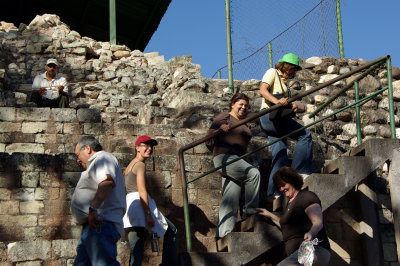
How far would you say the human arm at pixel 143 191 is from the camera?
23.1ft

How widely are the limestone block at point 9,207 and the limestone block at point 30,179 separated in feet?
0.77

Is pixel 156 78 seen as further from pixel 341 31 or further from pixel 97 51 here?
pixel 341 31

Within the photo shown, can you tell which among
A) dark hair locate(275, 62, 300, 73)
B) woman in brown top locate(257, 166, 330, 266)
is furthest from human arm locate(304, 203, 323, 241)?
dark hair locate(275, 62, 300, 73)

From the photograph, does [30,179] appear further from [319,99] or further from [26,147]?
[319,99]

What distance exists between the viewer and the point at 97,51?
53.1ft

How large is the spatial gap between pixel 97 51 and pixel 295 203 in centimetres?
1039

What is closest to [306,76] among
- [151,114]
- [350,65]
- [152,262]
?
[350,65]

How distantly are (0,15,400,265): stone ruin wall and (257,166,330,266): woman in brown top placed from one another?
1.55 m

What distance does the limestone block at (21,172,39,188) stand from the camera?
26.2 feet

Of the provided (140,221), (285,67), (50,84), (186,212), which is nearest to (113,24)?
(50,84)

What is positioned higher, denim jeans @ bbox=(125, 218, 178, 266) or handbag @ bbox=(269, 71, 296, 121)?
handbag @ bbox=(269, 71, 296, 121)

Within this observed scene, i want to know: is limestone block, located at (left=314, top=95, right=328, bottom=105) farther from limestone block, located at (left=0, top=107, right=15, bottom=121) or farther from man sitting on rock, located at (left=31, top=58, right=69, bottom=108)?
limestone block, located at (left=0, top=107, right=15, bottom=121)

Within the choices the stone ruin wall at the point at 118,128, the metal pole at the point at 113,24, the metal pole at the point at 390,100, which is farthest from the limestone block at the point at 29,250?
the metal pole at the point at 113,24

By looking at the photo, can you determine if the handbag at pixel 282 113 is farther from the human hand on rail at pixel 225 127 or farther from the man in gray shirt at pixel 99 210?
the man in gray shirt at pixel 99 210
